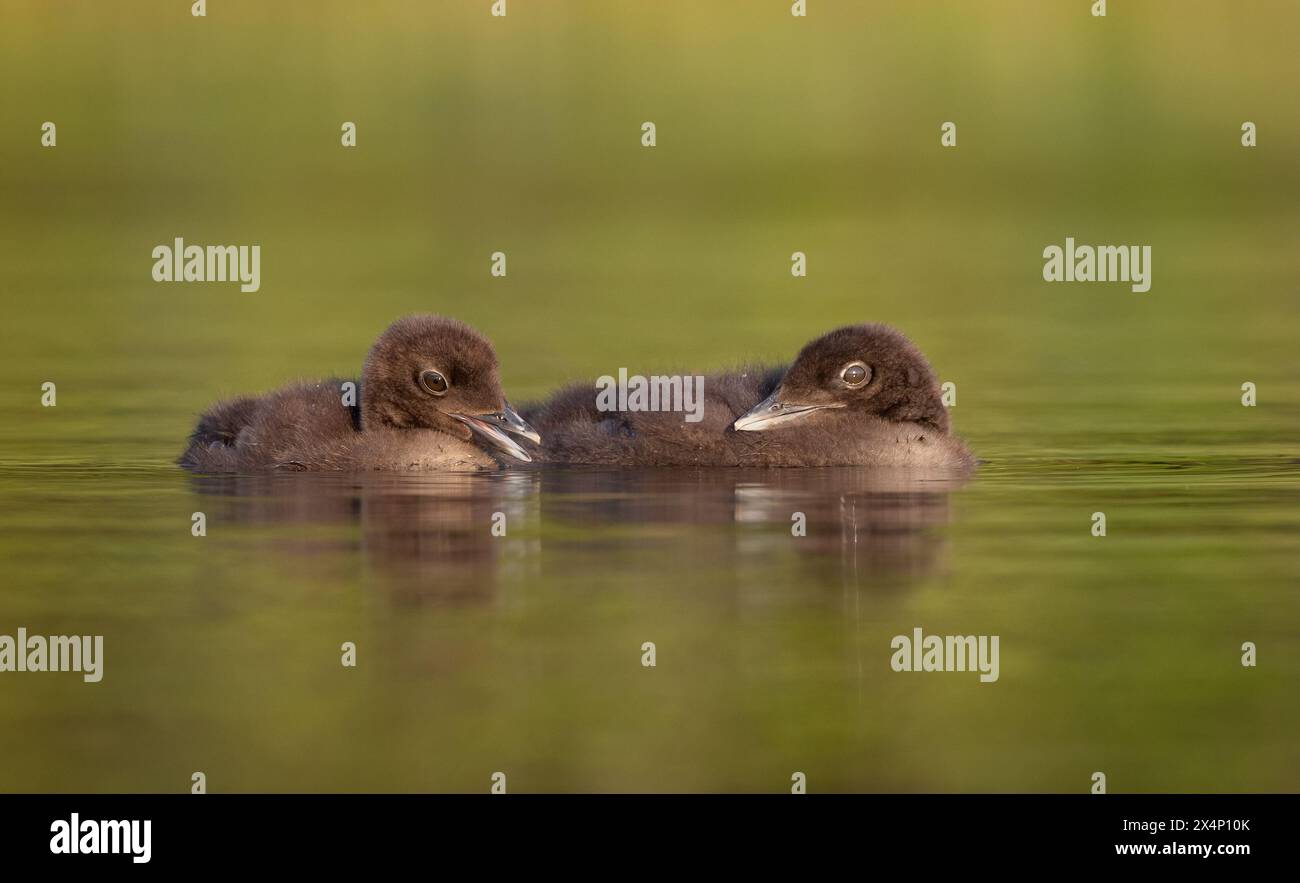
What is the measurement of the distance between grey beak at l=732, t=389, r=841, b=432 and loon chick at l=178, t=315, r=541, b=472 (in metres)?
1.09

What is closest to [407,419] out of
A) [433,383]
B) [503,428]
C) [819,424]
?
[433,383]

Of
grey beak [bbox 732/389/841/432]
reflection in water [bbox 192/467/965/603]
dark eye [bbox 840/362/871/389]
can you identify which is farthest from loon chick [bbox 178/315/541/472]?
dark eye [bbox 840/362/871/389]

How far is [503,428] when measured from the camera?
1141 centimetres

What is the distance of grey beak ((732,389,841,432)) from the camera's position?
37.4ft

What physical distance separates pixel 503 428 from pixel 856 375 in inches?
73.5

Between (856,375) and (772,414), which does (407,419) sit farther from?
(856,375)

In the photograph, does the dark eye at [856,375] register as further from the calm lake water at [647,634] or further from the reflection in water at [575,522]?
Result: the calm lake water at [647,634]

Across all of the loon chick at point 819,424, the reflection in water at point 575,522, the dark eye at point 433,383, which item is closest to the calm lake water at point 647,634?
the reflection in water at point 575,522

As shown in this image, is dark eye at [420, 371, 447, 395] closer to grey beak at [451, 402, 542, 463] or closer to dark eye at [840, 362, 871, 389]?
grey beak at [451, 402, 542, 463]

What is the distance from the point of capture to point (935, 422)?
11.6m

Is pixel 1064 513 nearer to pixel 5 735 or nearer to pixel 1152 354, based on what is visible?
pixel 5 735

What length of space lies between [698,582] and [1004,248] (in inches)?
747

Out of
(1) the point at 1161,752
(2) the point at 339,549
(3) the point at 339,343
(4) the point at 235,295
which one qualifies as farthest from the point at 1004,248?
(1) the point at 1161,752

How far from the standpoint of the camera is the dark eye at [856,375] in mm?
11555
